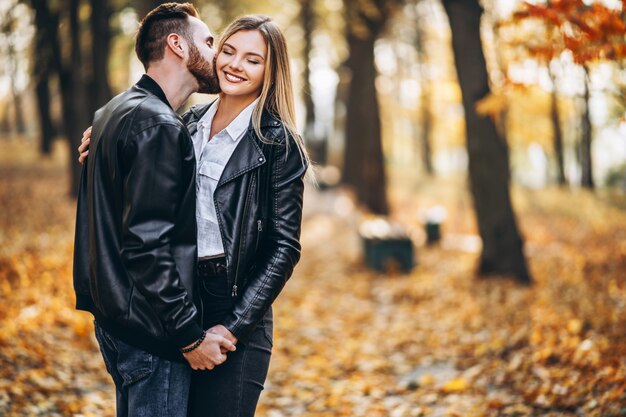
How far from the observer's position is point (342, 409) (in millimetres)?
5137

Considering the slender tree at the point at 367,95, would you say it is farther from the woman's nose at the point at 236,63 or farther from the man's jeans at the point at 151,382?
the man's jeans at the point at 151,382

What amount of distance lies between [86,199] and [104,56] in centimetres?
1091

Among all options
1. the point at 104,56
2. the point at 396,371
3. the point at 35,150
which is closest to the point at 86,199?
the point at 396,371

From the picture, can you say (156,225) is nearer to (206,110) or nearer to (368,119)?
(206,110)

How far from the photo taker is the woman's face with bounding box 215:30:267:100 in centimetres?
262

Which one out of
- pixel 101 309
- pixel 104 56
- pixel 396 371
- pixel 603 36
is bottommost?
pixel 396 371

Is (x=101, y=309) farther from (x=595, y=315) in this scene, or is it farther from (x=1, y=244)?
(x=1, y=244)

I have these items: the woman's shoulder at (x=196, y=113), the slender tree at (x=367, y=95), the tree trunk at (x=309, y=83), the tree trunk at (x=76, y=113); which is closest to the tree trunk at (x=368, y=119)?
the slender tree at (x=367, y=95)

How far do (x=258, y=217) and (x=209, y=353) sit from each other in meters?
0.60

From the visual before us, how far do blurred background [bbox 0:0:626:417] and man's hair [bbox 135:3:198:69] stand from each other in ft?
1.77

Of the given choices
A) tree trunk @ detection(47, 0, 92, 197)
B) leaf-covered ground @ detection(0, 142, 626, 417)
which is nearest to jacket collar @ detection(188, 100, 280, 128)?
leaf-covered ground @ detection(0, 142, 626, 417)

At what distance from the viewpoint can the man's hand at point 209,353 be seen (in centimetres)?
232

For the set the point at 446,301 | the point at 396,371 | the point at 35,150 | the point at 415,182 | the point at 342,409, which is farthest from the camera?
the point at 415,182

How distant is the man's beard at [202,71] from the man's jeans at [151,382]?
3.96 feet
